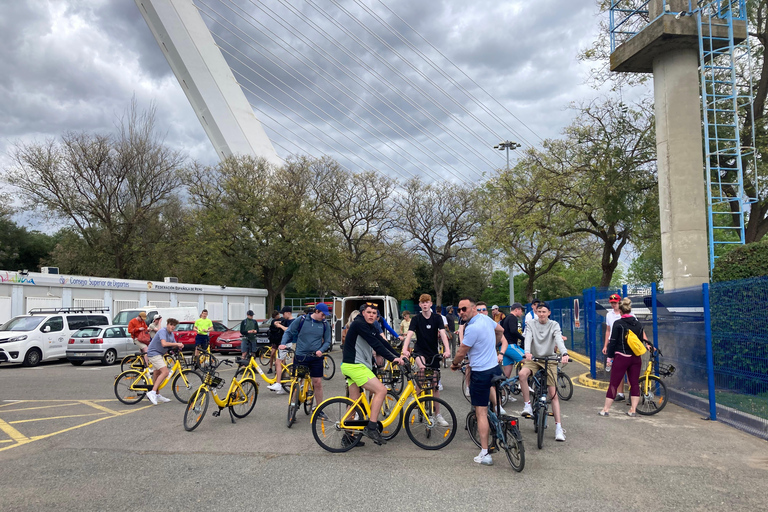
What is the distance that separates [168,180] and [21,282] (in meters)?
19.4

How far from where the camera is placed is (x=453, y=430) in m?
6.79

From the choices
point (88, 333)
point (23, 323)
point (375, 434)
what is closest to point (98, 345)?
point (88, 333)

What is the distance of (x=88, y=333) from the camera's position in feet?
63.4

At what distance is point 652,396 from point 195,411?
688cm

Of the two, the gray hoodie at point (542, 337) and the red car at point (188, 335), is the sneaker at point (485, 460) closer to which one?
the gray hoodie at point (542, 337)

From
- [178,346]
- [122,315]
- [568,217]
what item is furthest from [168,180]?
[178,346]

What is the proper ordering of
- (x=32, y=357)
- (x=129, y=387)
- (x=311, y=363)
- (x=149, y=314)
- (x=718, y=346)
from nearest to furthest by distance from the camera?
1. (x=311, y=363)
2. (x=718, y=346)
3. (x=129, y=387)
4. (x=32, y=357)
5. (x=149, y=314)

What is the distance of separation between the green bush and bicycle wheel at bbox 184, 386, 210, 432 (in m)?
8.56

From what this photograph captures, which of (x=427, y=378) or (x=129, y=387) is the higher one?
(x=427, y=378)

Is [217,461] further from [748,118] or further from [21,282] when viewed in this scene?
[21,282]

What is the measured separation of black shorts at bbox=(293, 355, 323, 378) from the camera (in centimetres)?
843

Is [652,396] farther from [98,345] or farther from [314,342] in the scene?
[98,345]

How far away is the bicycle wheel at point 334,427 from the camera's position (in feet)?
22.1

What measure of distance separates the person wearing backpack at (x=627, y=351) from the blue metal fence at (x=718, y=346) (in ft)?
3.27
